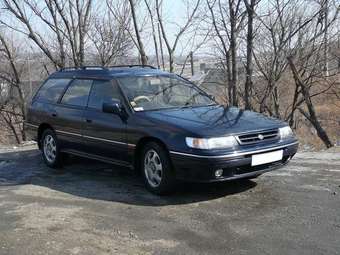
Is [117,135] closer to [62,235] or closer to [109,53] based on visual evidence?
[62,235]

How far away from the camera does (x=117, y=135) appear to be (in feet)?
20.4

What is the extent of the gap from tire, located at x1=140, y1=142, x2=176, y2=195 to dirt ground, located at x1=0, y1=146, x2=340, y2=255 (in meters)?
0.13

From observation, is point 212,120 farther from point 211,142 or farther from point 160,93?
point 160,93

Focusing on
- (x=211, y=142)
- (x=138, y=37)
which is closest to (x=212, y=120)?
(x=211, y=142)

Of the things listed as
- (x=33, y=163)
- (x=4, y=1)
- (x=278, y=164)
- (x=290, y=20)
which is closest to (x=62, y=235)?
(x=278, y=164)

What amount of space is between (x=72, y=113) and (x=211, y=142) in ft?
8.53

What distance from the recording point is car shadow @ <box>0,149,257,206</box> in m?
5.75

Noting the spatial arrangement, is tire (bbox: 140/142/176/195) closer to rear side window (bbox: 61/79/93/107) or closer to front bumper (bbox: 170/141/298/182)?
front bumper (bbox: 170/141/298/182)

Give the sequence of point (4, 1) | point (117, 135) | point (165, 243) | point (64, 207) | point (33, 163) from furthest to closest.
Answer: point (4, 1), point (33, 163), point (117, 135), point (64, 207), point (165, 243)

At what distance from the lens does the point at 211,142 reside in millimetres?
5227

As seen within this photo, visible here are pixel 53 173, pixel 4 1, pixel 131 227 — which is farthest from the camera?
pixel 4 1

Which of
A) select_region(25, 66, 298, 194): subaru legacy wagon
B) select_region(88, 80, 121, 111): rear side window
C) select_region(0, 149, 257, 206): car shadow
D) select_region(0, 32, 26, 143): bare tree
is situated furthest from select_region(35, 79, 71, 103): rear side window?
select_region(0, 32, 26, 143): bare tree

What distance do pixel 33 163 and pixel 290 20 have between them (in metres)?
8.84

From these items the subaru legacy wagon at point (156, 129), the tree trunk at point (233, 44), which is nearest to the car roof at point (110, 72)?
the subaru legacy wagon at point (156, 129)
